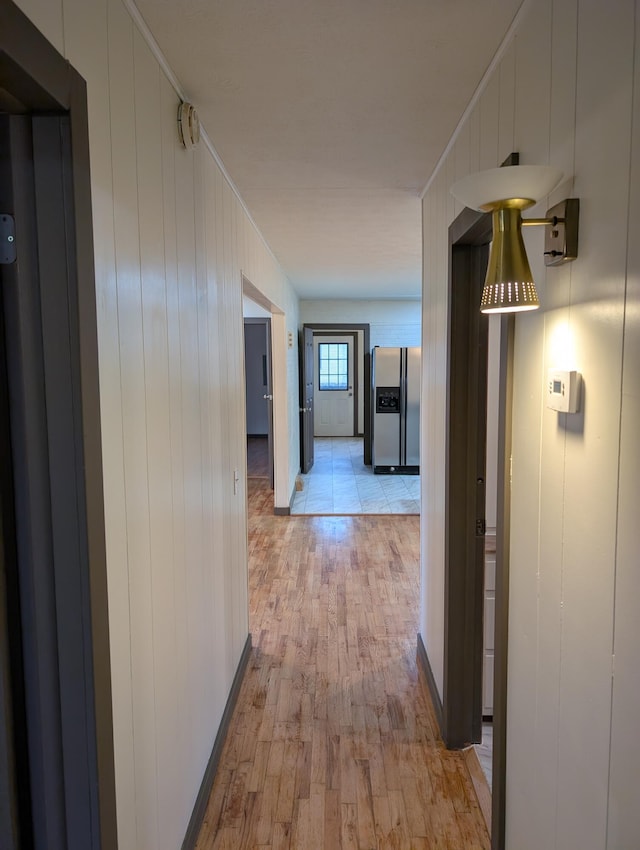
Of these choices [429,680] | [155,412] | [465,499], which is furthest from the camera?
[429,680]

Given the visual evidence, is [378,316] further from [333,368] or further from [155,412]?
[155,412]

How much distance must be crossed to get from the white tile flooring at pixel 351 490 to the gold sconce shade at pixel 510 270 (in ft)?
15.9

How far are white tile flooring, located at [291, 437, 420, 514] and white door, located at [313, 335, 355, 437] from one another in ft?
7.31

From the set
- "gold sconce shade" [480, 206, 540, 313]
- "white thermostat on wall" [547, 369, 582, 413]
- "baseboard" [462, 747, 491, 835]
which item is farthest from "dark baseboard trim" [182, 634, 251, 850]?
"gold sconce shade" [480, 206, 540, 313]

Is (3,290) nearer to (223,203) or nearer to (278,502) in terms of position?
(223,203)

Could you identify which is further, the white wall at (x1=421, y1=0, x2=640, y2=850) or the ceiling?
the ceiling

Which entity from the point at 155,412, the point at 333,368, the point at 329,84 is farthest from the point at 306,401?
the point at 155,412

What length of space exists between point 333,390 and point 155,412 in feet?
32.2

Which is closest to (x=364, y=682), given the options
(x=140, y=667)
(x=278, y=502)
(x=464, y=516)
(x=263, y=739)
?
(x=263, y=739)

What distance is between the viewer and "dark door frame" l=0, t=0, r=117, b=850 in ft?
3.15

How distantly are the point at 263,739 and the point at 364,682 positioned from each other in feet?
2.04

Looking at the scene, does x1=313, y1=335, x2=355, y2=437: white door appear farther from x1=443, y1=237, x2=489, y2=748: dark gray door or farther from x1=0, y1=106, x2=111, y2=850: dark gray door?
x1=0, y1=106, x2=111, y2=850: dark gray door

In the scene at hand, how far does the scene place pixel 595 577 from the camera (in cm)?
100

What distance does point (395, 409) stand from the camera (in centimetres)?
761
